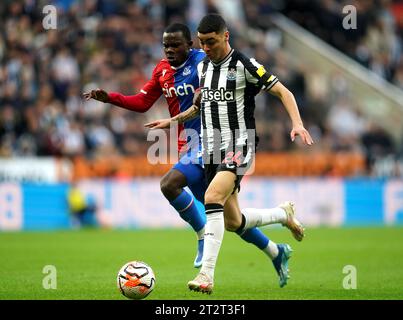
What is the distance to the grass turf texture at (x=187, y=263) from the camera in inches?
317

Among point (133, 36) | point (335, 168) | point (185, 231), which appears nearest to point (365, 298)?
point (185, 231)

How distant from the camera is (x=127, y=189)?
1831 centimetres

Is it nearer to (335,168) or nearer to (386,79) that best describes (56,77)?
(335,168)

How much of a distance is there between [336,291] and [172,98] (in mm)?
2683

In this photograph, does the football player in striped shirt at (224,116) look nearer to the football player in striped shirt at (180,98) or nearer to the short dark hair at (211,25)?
the short dark hair at (211,25)

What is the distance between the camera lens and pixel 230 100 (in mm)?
8086

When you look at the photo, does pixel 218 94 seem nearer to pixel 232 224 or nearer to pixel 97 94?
pixel 232 224

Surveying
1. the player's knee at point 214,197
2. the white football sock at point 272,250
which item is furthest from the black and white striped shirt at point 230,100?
the white football sock at point 272,250

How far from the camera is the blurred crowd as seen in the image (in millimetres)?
18859

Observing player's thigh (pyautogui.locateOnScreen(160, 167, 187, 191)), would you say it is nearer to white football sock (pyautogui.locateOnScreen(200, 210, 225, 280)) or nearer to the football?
white football sock (pyautogui.locateOnScreen(200, 210, 225, 280))

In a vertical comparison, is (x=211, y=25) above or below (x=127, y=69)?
below

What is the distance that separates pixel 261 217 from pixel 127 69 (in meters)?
12.6

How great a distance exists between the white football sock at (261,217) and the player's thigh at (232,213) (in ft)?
0.38

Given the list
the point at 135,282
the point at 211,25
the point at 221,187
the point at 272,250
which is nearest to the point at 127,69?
the point at 272,250
